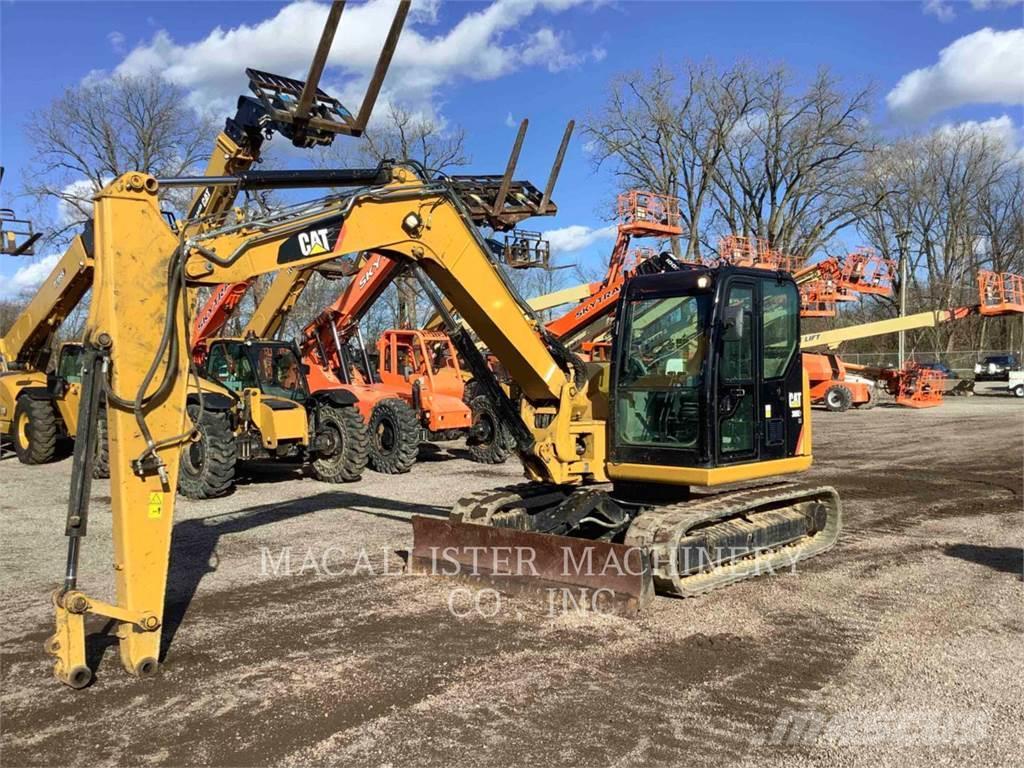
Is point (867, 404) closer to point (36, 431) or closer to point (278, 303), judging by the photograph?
point (278, 303)

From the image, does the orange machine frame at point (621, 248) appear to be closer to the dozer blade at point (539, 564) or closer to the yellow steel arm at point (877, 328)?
the yellow steel arm at point (877, 328)

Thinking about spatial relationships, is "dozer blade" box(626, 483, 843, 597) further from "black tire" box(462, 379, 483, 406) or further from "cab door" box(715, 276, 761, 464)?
"black tire" box(462, 379, 483, 406)

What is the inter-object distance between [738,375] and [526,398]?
6.18 feet

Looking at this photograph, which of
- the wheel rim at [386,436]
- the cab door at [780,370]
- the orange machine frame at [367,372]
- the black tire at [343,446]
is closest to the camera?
the cab door at [780,370]

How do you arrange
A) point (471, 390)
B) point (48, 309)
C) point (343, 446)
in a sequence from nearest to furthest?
point (343, 446) → point (48, 309) → point (471, 390)

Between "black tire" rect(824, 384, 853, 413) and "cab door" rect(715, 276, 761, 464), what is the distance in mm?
22951

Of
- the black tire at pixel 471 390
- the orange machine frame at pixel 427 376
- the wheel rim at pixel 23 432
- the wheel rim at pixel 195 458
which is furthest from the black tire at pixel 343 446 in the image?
the wheel rim at pixel 23 432

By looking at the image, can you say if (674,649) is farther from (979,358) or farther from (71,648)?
(979,358)

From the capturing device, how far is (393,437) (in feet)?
44.7

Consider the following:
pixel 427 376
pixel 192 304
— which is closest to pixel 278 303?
pixel 427 376

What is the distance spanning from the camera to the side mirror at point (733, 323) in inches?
270

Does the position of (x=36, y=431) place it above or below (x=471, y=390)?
below

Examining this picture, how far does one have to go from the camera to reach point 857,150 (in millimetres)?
47469

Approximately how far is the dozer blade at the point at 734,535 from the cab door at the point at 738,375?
51 cm
